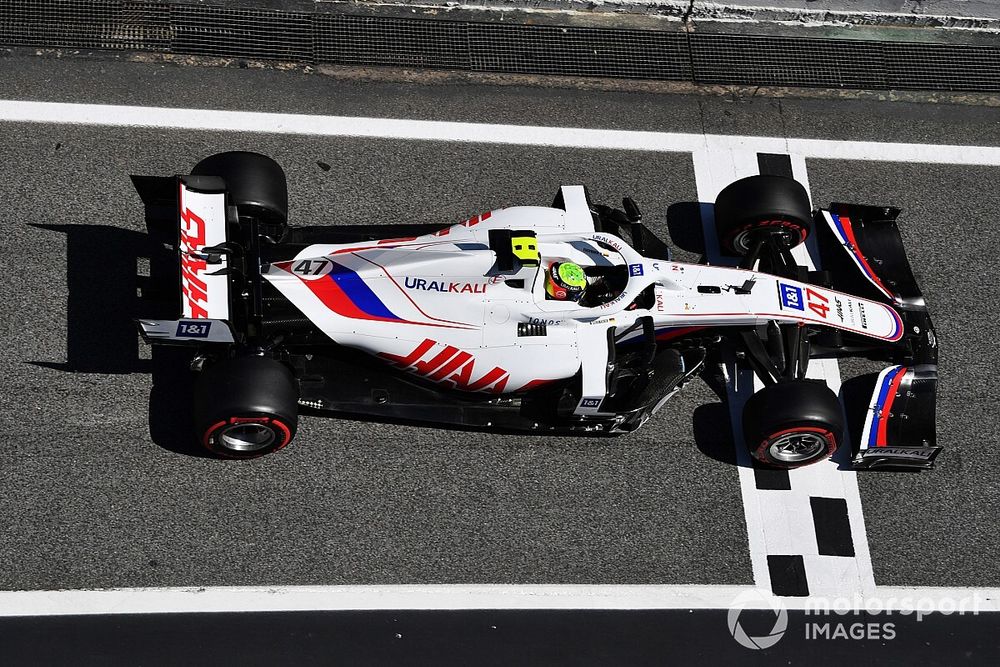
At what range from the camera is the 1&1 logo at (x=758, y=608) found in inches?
305

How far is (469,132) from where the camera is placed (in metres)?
9.84

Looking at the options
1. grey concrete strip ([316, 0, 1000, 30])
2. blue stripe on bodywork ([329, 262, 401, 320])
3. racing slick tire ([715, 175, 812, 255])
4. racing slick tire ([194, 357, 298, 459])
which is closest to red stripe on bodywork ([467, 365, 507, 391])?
blue stripe on bodywork ([329, 262, 401, 320])

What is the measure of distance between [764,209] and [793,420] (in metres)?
1.92

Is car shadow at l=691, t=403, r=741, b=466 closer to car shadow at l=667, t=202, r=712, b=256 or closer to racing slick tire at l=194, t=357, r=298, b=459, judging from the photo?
car shadow at l=667, t=202, r=712, b=256

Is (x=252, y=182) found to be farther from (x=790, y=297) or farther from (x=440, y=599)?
(x=790, y=297)

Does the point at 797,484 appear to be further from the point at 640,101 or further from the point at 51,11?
the point at 51,11

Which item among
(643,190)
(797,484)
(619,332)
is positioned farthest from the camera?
(643,190)

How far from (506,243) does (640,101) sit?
342 centimetres

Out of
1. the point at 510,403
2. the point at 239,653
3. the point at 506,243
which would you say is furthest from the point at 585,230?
the point at 239,653

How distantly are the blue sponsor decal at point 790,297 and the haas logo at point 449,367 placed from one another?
2.19 meters

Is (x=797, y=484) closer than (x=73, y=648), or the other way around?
(x=73, y=648)

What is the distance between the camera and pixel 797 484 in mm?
8328

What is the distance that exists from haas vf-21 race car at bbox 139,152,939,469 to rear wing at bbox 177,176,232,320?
1 centimetres

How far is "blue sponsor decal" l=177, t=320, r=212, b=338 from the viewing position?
692cm
